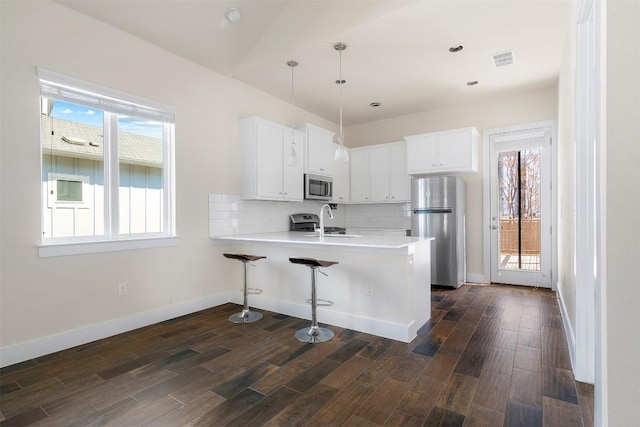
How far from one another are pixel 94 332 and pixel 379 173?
4588 millimetres

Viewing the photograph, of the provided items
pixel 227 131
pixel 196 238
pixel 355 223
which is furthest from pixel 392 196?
pixel 196 238

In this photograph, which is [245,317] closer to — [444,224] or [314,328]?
[314,328]

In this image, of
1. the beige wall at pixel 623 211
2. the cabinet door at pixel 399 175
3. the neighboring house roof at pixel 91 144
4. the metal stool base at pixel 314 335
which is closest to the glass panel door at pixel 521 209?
the cabinet door at pixel 399 175

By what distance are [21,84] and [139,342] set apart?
2.29 m

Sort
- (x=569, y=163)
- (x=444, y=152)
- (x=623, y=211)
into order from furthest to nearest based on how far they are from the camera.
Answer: (x=444, y=152), (x=569, y=163), (x=623, y=211)

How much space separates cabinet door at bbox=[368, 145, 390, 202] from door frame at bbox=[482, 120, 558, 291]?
152cm

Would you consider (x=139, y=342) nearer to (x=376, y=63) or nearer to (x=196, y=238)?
(x=196, y=238)

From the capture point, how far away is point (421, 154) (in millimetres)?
5301

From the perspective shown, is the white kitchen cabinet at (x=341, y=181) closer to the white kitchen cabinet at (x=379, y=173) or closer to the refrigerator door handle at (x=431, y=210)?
the white kitchen cabinet at (x=379, y=173)

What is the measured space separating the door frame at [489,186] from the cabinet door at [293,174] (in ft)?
9.37

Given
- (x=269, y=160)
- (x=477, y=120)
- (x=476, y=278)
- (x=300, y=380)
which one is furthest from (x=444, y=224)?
(x=300, y=380)

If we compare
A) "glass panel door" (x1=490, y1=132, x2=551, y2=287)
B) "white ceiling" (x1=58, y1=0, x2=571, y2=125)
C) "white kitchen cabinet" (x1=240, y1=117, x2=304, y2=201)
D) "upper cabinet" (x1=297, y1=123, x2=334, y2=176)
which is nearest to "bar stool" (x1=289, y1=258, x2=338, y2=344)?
"white kitchen cabinet" (x1=240, y1=117, x2=304, y2=201)

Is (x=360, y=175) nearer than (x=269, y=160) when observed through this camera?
No

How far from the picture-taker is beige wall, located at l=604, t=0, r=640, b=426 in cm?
100
